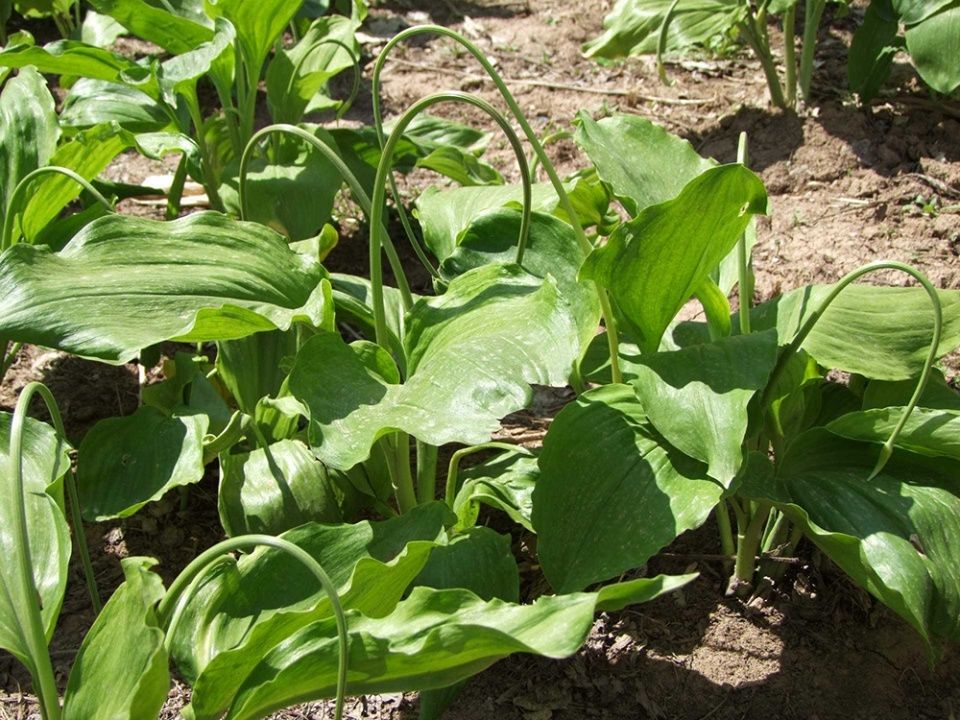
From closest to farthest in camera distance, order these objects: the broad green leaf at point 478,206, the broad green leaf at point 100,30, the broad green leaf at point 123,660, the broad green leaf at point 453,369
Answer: the broad green leaf at point 123,660 → the broad green leaf at point 453,369 → the broad green leaf at point 478,206 → the broad green leaf at point 100,30

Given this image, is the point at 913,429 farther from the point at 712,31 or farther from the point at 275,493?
the point at 712,31

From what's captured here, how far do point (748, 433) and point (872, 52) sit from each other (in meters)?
1.50

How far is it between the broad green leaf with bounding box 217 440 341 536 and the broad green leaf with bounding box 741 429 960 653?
2.22 ft

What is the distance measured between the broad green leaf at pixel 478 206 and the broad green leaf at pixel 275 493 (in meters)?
0.48

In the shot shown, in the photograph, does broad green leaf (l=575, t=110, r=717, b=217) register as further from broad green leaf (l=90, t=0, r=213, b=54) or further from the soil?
broad green leaf (l=90, t=0, r=213, b=54)

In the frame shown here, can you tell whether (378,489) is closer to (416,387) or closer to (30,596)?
(416,387)

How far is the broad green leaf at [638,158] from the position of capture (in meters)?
1.85

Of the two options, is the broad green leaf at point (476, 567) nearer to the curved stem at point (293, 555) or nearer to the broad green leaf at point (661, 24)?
the curved stem at point (293, 555)

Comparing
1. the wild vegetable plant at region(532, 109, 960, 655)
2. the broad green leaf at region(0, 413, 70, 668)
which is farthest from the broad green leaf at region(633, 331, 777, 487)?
the broad green leaf at region(0, 413, 70, 668)

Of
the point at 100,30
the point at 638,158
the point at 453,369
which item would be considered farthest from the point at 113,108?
the point at 453,369

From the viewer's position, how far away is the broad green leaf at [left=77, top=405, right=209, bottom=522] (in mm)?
1825

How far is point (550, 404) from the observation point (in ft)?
7.68

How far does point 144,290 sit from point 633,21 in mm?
1733

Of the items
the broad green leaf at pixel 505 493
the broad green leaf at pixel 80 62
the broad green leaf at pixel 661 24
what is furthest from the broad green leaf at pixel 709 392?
the broad green leaf at pixel 661 24
